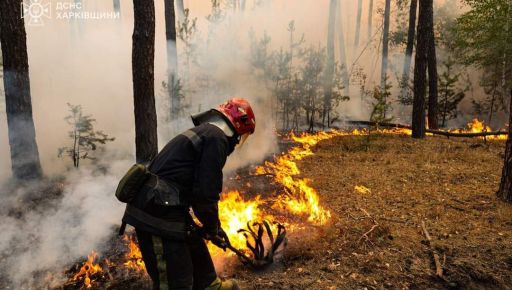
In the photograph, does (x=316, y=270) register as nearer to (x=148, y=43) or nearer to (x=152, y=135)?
(x=152, y=135)

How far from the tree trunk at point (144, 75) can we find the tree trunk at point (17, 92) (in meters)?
2.88

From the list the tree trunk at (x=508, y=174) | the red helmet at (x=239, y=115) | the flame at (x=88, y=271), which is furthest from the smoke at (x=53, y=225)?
the tree trunk at (x=508, y=174)

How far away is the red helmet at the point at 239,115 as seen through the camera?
3.55m

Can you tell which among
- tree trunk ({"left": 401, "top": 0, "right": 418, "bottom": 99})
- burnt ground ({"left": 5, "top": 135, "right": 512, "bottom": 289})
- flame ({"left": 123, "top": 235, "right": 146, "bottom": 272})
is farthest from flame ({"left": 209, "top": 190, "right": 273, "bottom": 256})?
tree trunk ({"left": 401, "top": 0, "right": 418, "bottom": 99})

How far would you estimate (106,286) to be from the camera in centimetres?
459

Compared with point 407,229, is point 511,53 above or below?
above

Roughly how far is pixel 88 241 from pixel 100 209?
1.00 meters

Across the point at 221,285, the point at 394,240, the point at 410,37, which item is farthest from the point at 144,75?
the point at 410,37

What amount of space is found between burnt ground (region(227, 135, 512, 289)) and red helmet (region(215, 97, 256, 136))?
1.84 meters

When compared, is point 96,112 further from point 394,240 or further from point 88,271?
point 394,240

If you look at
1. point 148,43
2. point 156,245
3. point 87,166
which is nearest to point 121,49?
point 87,166

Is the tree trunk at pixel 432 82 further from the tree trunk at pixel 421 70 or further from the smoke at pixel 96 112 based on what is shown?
the smoke at pixel 96 112

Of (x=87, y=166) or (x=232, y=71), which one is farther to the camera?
(x=232, y=71)

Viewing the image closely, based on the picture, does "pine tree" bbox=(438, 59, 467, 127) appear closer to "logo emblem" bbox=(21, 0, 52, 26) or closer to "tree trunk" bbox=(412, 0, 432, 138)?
"tree trunk" bbox=(412, 0, 432, 138)
